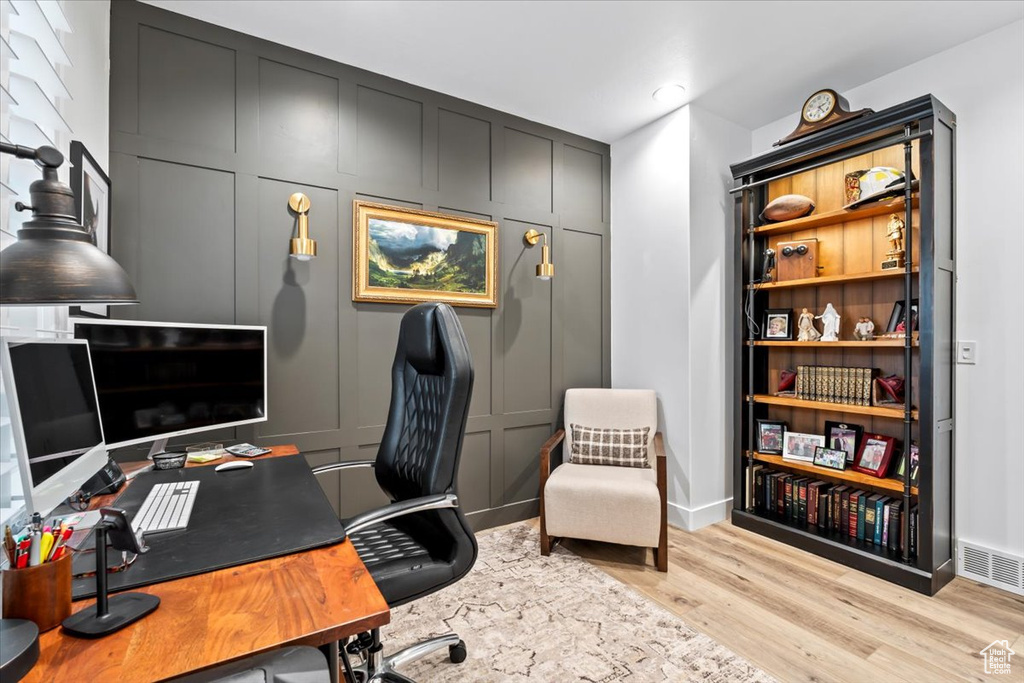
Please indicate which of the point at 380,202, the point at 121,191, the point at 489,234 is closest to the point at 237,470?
the point at 121,191

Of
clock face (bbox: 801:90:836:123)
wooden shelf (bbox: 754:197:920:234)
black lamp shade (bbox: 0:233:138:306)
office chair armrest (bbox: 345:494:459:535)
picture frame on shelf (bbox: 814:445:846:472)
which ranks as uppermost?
clock face (bbox: 801:90:836:123)

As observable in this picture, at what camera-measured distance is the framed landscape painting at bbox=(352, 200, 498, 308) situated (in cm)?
272

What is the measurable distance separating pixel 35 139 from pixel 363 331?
161 centimetres

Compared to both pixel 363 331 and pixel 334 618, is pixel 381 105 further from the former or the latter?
pixel 334 618

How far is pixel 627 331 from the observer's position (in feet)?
11.7

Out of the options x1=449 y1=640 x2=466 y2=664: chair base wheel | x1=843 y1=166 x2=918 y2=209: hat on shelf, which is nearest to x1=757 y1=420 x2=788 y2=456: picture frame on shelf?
x1=843 y1=166 x2=918 y2=209: hat on shelf

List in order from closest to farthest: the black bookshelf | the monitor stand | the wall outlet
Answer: the monitor stand → the black bookshelf → the wall outlet

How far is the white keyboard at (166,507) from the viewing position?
3.84 ft

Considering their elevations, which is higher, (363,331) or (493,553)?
(363,331)

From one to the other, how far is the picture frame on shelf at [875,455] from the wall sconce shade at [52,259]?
3311mm

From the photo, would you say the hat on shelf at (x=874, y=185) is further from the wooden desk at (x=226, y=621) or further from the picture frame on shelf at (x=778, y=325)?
the wooden desk at (x=226, y=621)

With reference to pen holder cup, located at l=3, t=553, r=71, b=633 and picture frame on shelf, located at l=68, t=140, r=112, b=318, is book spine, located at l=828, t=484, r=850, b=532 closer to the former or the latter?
pen holder cup, located at l=3, t=553, r=71, b=633

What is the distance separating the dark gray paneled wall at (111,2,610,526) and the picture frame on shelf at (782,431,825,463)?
1.31m

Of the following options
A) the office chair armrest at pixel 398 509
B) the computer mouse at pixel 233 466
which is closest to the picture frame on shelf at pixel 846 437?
the office chair armrest at pixel 398 509
